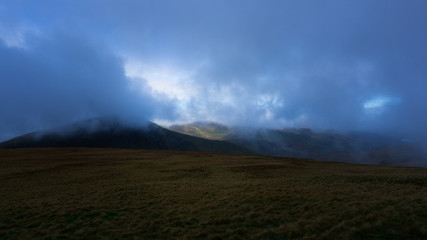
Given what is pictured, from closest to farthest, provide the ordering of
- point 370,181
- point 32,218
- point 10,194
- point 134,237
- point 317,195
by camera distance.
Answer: point 134,237 < point 32,218 < point 317,195 < point 10,194 < point 370,181

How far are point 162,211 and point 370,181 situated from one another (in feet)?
91.6

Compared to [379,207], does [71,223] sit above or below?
below

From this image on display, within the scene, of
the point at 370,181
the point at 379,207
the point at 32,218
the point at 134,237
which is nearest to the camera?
the point at 134,237

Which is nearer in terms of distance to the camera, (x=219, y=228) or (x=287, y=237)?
(x=287, y=237)

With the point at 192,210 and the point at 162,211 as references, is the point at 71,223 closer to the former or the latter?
the point at 162,211

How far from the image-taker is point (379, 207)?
1464cm

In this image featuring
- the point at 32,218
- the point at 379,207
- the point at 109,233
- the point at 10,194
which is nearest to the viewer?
the point at 109,233

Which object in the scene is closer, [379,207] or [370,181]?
[379,207]

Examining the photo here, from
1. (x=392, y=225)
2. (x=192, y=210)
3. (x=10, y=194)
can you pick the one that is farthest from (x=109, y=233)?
(x=10, y=194)

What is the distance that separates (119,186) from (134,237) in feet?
54.1

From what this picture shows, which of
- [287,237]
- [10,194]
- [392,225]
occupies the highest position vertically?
[392,225]

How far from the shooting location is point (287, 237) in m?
11.2

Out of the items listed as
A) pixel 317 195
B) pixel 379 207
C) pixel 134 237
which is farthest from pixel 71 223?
pixel 379 207

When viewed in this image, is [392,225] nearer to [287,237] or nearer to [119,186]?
[287,237]
